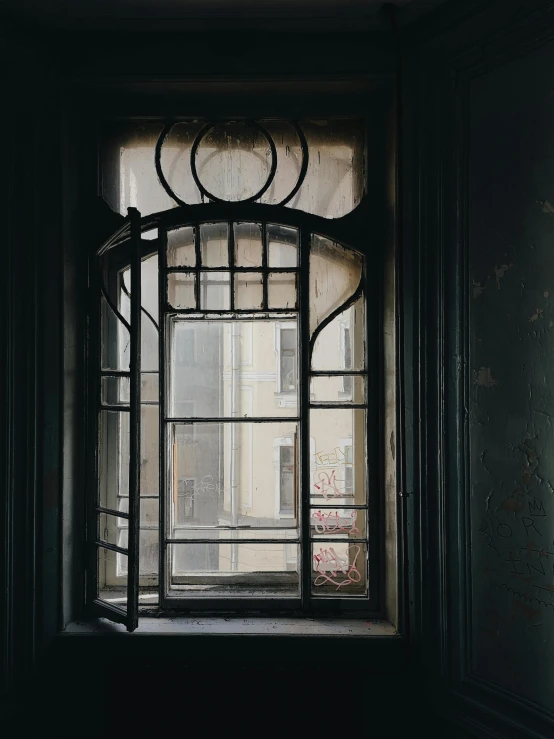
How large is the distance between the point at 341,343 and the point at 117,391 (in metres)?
0.96

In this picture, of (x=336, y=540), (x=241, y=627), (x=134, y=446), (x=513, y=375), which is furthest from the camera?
(x=336, y=540)

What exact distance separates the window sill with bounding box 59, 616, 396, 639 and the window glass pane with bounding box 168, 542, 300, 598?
0.12 m

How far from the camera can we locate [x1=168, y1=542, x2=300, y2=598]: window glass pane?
2184mm

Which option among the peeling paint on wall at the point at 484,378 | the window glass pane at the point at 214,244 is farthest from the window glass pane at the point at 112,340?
the peeling paint on wall at the point at 484,378

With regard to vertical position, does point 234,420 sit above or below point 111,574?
above

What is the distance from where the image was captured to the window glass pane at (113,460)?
7.20 ft

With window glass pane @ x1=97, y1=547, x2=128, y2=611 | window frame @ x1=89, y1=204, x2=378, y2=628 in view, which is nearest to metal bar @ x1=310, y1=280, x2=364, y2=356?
window frame @ x1=89, y1=204, x2=378, y2=628

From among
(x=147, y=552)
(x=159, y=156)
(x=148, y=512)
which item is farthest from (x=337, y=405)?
(x=159, y=156)

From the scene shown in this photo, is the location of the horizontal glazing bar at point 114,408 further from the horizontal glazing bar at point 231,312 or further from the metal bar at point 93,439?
the horizontal glazing bar at point 231,312

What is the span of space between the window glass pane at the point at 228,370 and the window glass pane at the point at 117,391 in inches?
7.5

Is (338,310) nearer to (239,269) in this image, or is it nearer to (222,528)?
(239,269)

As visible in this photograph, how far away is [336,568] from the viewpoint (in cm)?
216

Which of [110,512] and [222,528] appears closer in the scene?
[110,512]

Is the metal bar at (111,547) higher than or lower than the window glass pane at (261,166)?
lower
